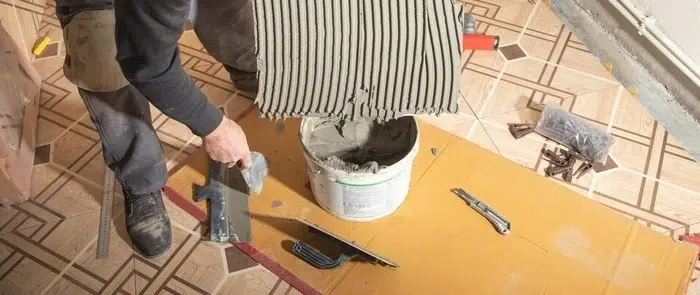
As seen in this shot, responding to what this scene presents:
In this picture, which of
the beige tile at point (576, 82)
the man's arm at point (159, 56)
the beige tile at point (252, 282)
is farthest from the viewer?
the beige tile at point (576, 82)

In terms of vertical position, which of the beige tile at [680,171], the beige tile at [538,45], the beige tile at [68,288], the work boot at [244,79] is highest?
the beige tile at [538,45]

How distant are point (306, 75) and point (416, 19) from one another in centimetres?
25

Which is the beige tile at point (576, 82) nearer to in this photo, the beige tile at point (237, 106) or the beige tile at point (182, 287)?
the beige tile at point (237, 106)

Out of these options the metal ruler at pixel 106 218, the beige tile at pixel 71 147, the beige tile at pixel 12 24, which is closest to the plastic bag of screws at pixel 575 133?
the metal ruler at pixel 106 218

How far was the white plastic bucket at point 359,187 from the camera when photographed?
1222mm

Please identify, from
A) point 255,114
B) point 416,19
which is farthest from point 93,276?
point 416,19

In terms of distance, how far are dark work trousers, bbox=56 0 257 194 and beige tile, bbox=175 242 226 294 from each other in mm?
201

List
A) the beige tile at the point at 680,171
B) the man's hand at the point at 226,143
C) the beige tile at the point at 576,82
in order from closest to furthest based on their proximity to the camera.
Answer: the man's hand at the point at 226,143 → the beige tile at the point at 680,171 → the beige tile at the point at 576,82

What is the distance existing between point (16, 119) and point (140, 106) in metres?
0.58

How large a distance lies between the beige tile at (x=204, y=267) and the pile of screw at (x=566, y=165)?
3.02ft

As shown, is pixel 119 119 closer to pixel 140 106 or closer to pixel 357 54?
pixel 140 106

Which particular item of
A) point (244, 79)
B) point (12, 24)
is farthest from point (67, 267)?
point (12, 24)

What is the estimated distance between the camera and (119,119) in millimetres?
1243

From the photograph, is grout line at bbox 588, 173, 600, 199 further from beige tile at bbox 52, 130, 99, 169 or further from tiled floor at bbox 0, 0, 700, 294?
beige tile at bbox 52, 130, 99, 169
